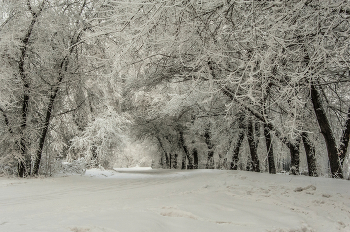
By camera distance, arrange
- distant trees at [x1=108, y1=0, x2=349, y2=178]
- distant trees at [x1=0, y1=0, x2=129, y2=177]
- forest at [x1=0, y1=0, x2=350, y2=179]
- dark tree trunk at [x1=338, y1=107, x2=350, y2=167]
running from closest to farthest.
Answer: distant trees at [x1=108, y1=0, x2=349, y2=178]
forest at [x1=0, y1=0, x2=350, y2=179]
dark tree trunk at [x1=338, y1=107, x2=350, y2=167]
distant trees at [x1=0, y1=0, x2=129, y2=177]

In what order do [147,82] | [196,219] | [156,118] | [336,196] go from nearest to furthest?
[196,219] → [336,196] → [147,82] → [156,118]

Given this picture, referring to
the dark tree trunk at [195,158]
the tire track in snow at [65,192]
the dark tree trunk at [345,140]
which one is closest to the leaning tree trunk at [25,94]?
the tire track in snow at [65,192]

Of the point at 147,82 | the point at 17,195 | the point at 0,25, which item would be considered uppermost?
the point at 0,25

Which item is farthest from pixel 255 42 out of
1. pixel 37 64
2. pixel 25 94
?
pixel 37 64

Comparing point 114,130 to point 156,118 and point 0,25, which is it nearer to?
point 156,118

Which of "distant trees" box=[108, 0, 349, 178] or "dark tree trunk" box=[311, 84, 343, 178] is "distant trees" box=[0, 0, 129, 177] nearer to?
"distant trees" box=[108, 0, 349, 178]

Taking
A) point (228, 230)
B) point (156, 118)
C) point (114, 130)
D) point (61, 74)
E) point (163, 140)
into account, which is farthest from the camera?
point (163, 140)

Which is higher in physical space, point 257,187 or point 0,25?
point 0,25

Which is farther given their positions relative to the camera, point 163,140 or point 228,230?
point 163,140

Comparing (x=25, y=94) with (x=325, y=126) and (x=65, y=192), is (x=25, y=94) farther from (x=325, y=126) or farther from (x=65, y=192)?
(x=325, y=126)

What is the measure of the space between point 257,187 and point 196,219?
293 cm

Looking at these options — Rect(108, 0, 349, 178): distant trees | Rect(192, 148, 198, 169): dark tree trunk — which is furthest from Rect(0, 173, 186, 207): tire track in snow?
Rect(192, 148, 198, 169): dark tree trunk

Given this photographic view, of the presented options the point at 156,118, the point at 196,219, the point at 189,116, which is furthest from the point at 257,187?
the point at 156,118

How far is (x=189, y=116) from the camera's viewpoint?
17.0 meters
